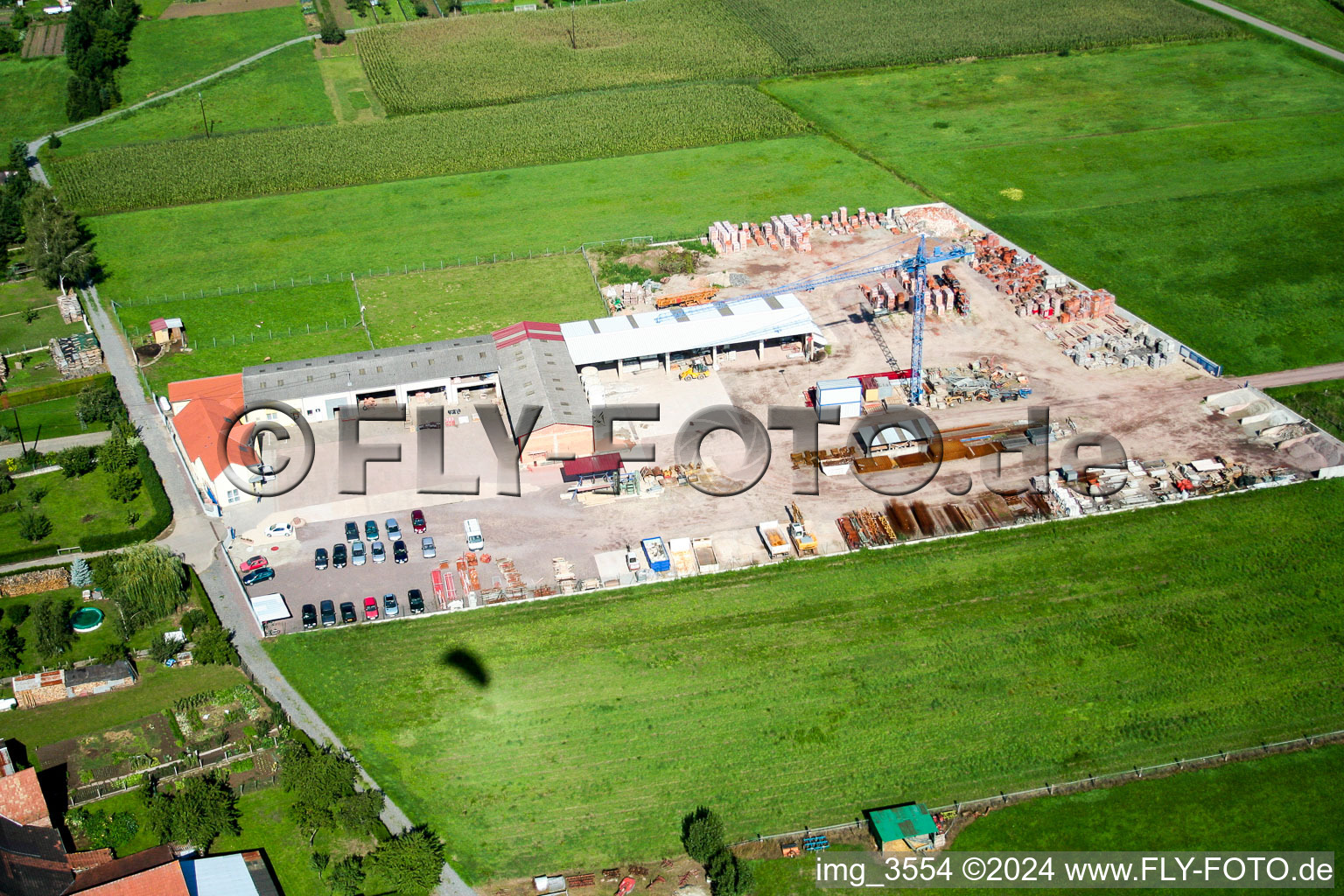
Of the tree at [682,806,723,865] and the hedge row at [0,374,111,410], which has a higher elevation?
the hedge row at [0,374,111,410]

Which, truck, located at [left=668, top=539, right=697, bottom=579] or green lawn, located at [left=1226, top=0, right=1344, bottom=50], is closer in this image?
truck, located at [left=668, top=539, right=697, bottom=579]

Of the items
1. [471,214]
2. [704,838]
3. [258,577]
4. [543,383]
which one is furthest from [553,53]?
[704,838]

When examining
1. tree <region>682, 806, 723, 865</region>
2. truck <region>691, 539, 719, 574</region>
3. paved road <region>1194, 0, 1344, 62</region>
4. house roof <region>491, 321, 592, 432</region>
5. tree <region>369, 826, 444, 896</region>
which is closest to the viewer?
tree <region>369, 826, 444, 896</region>

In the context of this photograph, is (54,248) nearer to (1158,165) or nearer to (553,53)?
(553,53)

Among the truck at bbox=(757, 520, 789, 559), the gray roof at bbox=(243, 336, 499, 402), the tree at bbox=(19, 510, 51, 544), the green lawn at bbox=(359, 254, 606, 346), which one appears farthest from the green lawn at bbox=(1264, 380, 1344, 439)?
the tree at bbox=(19, 510, 51, 544)

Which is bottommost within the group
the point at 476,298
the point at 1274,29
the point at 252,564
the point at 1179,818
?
the point at 1179,818

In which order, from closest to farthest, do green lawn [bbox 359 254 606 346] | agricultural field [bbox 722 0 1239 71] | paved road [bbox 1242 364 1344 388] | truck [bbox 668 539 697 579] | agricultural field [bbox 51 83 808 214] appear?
truck [bbox 668 539 697 579] < paved road [bbox 1242 364 1344 388] < green lawn [bbox 359 254 606 346] < agricultural field [bbox 51 83 808 214] < agricultural field [bbox 722 0 1239 71]

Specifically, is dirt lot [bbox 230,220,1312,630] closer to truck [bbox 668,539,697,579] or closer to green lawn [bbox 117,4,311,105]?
truck [bbox 668,539,697,579]

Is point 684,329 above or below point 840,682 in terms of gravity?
above
